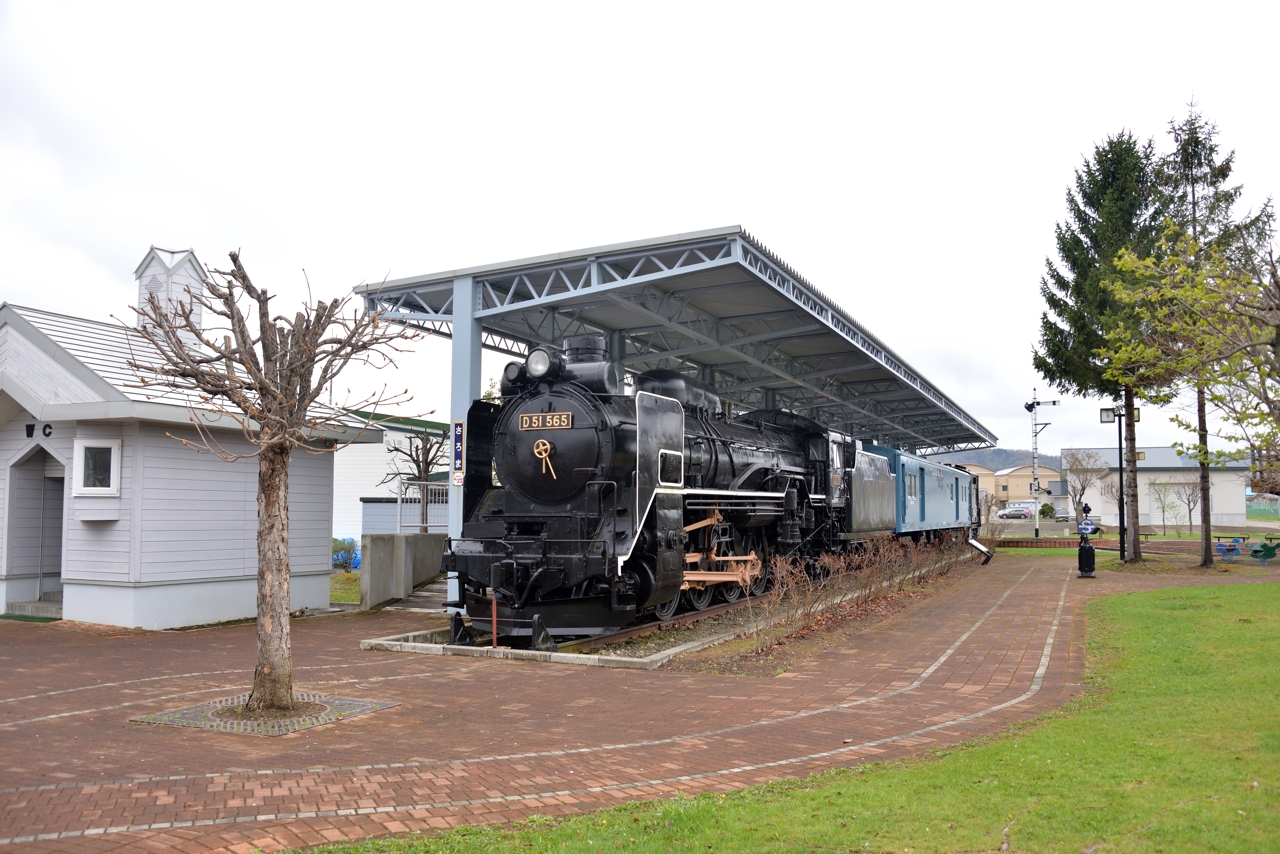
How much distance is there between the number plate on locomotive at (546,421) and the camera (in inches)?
→ 473

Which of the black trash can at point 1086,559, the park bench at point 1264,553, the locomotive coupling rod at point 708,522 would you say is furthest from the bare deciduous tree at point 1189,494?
the locomotive coupling rod at point 708,522

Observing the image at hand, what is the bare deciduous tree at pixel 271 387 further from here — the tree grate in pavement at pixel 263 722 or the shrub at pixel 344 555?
the shrub at pixel 344 555

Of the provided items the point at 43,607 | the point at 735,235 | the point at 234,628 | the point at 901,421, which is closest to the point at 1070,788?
the point at 735,235

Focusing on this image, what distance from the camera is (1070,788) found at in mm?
5531

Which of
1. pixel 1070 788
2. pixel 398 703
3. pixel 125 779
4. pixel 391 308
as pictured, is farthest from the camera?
pixel 391 308

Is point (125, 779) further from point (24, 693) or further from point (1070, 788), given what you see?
point (1070, 788)

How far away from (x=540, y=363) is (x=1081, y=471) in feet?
185

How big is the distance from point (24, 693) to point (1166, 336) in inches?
520

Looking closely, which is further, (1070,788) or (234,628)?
(234,628)

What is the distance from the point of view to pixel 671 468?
12.6 meters

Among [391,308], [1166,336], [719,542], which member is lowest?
[719,542]

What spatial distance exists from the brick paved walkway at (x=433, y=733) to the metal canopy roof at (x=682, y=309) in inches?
186

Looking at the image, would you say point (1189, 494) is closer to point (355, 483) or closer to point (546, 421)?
point (355, 483)

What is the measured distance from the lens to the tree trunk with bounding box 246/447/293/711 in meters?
8.05
